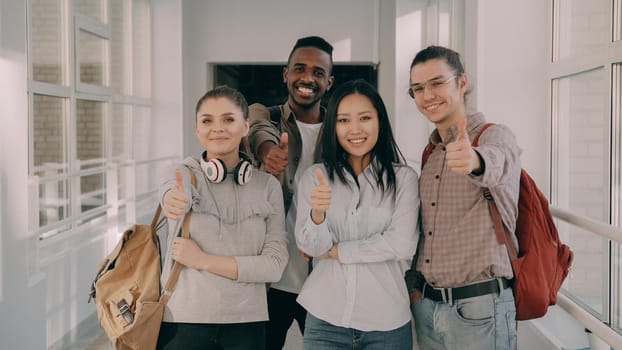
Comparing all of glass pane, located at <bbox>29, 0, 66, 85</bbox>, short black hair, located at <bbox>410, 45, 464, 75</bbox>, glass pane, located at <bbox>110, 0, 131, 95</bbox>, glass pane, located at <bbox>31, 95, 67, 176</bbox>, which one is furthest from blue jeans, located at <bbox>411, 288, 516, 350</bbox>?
glass pane, located at <bbox>110, 0, 131, 95</bbox>

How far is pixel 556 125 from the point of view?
237cm

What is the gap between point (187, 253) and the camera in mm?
1472

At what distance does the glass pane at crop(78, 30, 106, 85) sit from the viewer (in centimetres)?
411

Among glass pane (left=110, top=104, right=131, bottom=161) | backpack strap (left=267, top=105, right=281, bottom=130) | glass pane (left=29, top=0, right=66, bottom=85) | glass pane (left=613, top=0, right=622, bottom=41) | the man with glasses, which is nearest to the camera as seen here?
the man with glasses

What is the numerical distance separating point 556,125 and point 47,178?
2661 mm

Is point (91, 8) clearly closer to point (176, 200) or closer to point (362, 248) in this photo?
point (176, 200)

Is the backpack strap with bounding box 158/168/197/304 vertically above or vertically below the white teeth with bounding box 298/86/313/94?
below

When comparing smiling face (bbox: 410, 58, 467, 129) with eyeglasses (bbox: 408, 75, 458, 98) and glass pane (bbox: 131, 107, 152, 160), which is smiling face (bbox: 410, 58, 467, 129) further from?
glass pane (bbox: 131, 107, 152, 160)

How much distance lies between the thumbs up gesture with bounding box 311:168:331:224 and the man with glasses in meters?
0.27

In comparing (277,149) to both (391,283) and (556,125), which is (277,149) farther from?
(556,125)

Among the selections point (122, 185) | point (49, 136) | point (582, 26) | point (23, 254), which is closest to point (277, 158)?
point (582, 26)

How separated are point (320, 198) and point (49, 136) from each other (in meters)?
2.74

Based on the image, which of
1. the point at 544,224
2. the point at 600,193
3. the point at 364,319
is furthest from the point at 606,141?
the point at 364,319

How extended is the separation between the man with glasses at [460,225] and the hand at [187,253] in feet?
1.87
